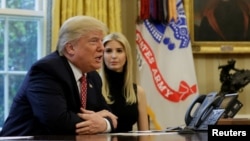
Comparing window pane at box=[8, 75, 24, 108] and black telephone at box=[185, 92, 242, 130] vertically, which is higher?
black telephone at box=[185, 92, 242, 130]

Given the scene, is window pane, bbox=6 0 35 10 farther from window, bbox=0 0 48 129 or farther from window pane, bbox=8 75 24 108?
window pane, bbox=8 75 24 108

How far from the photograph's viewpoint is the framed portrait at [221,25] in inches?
187

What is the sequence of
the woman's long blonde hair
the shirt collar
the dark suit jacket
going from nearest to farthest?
1. the dark suit jacket
2. the shirt collar
3. the woman's long blonde hair

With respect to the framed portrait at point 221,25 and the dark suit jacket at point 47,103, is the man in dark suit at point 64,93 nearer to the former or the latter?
the dark suit jacket at point 47,103

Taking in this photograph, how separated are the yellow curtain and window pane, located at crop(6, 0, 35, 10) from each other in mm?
438

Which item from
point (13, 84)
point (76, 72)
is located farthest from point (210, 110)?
point (13, 84)

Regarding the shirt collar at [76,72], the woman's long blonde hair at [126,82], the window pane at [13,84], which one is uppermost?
the shirt collar at [76,72]

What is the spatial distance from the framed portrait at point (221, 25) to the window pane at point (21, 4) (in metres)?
1.64

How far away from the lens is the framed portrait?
15.5 feet

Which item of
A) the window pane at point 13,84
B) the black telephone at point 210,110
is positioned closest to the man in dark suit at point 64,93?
the black telephone at point 210,110

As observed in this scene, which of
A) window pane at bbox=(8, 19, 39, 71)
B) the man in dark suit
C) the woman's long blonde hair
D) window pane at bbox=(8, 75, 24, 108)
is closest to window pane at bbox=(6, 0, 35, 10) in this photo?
window pane at bbox=(8, 19, 39, 71)

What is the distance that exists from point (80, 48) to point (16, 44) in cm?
220

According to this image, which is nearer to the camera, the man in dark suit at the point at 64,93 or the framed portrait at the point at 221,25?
the man in dark suit at the point at 64,93

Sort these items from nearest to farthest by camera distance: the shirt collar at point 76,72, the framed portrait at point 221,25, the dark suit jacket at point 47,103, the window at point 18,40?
the dark suit jacket at point 47,103 < the shirt collar at point 76,72 < the window at point 18,40 < the framed portrait at point 221,25
